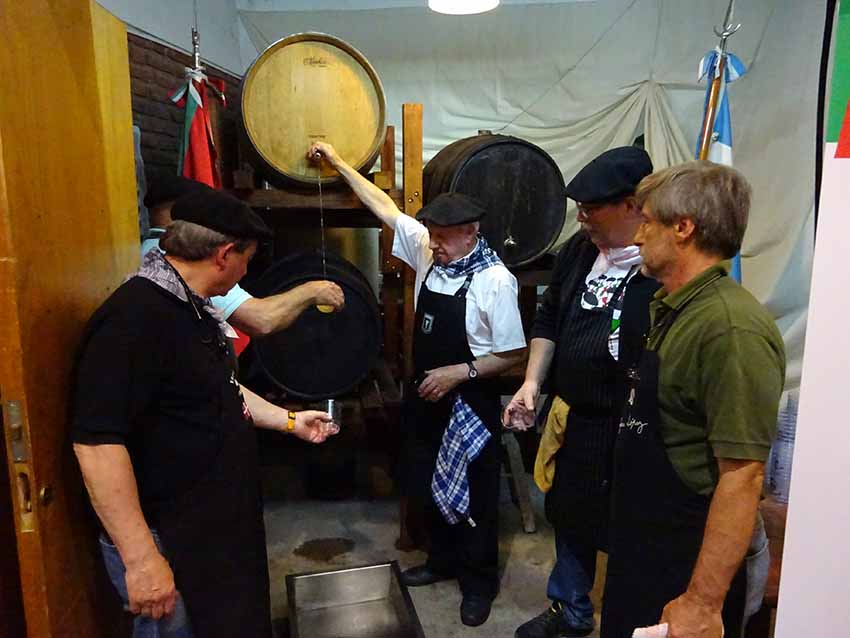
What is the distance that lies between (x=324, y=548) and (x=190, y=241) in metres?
2.12

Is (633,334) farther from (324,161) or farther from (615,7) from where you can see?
(615,7)

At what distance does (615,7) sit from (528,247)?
262cm

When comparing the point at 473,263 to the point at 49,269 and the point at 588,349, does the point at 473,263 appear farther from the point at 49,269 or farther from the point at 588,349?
the point at 49,269

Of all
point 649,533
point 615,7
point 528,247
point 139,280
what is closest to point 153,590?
point 139,280

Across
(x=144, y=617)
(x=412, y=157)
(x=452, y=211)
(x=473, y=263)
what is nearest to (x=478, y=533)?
(x=473, y=263)

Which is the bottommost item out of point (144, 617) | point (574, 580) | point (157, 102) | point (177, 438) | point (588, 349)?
point (574, 580)

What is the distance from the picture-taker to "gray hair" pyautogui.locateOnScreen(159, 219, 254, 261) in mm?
1559

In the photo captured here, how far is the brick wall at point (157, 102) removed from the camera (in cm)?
334

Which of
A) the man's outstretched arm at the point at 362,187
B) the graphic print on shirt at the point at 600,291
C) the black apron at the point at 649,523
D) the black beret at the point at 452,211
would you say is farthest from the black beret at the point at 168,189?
the black apron at the point at 649,523

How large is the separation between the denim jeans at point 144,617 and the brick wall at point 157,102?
6.59ft

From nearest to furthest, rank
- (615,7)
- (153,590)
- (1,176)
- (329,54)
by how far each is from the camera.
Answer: (1,176) → (153,590) → (329,54) → (615,7)

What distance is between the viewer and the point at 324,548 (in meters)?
3.17

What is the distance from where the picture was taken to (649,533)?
4.93ft

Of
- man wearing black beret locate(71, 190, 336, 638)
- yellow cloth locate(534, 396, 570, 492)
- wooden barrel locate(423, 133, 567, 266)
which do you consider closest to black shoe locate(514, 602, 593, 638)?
yellow cloth locate(534, 396, 570, 492)
